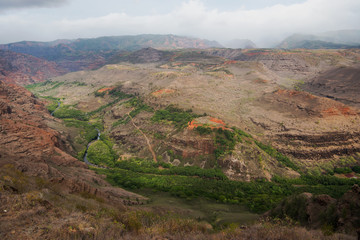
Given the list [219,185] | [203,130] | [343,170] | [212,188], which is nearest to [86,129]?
[203,130]

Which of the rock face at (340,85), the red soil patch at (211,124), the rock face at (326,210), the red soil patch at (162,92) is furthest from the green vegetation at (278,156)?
the rock face at (340,85)

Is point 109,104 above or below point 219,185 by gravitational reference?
above

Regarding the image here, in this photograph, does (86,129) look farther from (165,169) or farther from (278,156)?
(278,156)

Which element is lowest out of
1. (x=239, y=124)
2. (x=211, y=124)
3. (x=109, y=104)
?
(x=239, y=124)

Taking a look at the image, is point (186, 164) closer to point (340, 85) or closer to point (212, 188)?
point (212, 188)

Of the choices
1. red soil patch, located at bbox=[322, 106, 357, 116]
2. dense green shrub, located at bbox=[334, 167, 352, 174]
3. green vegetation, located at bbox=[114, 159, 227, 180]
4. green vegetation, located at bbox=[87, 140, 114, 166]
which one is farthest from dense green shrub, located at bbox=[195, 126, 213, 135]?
red soil patch, located at bbox=[322, 106, 357, 116]

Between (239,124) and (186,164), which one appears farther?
(239,124)

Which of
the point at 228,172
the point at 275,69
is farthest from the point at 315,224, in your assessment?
the point at 275,69

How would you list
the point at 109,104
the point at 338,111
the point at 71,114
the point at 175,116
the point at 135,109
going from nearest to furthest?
the point at 338,111, the point at 175,116, the point at 135,109, the point at 71,114, the point at 109,104

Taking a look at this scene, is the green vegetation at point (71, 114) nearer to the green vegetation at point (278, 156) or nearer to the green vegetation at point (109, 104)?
the green vegetation at point (109, 104)

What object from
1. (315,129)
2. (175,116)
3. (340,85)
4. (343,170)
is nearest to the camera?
(343,170)
